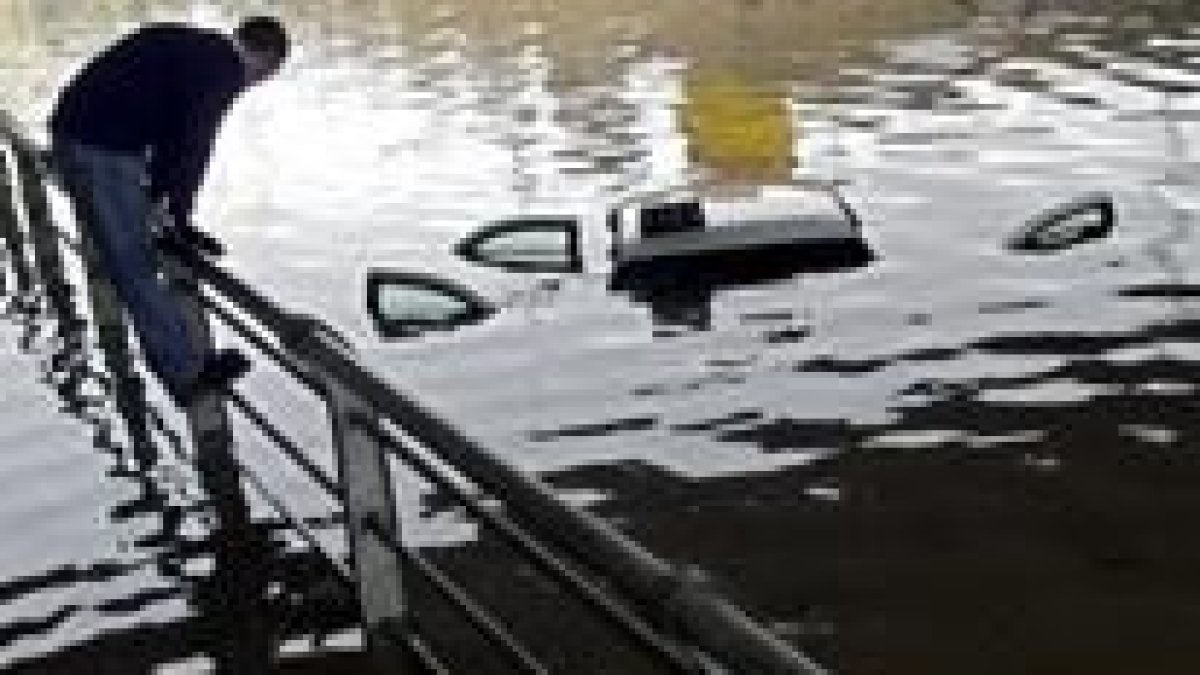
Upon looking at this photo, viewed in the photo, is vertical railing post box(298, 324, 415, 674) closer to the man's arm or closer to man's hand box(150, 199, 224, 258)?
man's hand box(150, 199, 224, 258)

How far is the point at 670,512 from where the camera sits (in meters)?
7.88

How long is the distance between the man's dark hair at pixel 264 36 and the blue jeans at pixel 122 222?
0.75 m

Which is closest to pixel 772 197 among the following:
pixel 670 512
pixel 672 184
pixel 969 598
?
pixel 672 184

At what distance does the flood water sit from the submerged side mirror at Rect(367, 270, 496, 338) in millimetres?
181

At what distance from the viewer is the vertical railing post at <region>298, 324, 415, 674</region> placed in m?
3.98

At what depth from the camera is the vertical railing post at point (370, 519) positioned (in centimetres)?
398

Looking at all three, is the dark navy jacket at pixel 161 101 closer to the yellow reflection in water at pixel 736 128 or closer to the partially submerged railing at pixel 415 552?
the partially submerged railing at pixel 415 552

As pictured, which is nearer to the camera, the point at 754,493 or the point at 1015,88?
the point at 754,493

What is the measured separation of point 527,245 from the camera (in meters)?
13.5

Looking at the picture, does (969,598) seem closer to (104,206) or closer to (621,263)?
(104,206)

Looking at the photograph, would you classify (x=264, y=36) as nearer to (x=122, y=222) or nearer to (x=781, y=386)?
(x=122, y=222)

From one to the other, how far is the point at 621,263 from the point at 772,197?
5.55ft

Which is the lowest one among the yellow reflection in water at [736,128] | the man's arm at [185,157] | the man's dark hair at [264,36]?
the yellow reflection in water at [736,128]

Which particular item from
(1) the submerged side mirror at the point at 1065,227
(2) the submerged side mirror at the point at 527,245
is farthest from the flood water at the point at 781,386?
(2) the submerged side mirror at the point at 527,245
